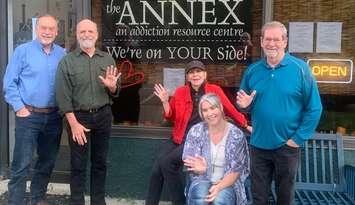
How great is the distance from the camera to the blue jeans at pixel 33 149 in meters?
4.57

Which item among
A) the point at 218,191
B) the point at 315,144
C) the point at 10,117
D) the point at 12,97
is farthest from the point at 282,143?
the point at 10,117

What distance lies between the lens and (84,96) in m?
4.50

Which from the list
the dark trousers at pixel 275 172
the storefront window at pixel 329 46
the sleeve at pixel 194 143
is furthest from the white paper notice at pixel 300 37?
the sleeve at pixel 194 143

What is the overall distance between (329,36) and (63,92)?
2314 millimetres

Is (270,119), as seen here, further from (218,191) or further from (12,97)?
(12,97)

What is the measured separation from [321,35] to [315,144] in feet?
3.12

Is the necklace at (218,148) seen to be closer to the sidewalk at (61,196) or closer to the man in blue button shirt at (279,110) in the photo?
the man in blue button shirt at (279,110)

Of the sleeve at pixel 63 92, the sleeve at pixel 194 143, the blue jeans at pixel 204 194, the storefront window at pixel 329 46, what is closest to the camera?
the blue jeans at pixel 204 194

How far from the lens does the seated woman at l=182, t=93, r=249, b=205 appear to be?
3.82 metres

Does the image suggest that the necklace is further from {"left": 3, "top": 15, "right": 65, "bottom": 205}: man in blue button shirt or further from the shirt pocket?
{"left": 3, "top": 15, "right": 65, "bottom": 205}: man in blue button shirt

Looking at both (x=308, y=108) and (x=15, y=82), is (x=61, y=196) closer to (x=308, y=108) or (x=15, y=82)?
(x=15, y=82)

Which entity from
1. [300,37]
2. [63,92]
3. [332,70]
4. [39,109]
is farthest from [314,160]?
[39,109]

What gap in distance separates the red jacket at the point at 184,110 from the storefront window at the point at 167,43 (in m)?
0.64

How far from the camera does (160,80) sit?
210 inches
